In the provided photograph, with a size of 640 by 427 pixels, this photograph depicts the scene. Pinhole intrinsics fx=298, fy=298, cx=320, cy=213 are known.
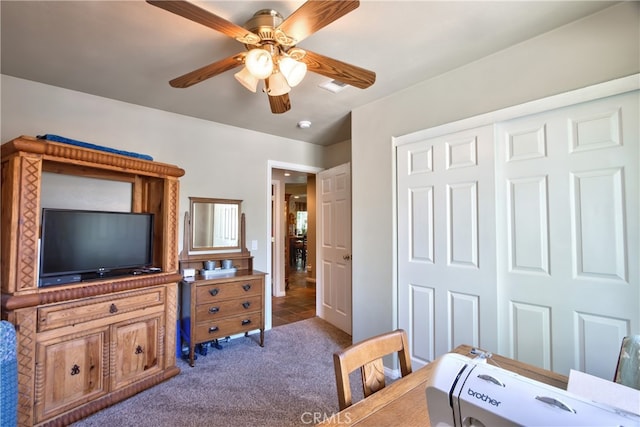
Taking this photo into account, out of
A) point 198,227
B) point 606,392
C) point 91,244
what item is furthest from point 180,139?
point 606,392

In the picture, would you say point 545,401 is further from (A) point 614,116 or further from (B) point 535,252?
(A) point 614,116

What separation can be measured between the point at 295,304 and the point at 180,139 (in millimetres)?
3076

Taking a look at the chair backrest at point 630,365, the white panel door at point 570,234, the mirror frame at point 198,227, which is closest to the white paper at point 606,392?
the chair backrest at point 630,365

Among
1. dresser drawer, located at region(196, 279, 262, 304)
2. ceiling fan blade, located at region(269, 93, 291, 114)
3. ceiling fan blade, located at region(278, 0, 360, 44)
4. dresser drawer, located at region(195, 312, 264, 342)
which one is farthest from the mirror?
ceiling fan blade, located at region(278, 0, 360, 44)

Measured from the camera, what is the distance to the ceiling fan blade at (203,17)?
43.7 inches

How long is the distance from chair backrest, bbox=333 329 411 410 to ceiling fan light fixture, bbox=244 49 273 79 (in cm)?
133

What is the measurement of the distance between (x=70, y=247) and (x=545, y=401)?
8.95 ft

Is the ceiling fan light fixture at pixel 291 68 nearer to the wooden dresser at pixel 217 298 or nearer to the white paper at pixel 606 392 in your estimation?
the white paper at pixel 606 392

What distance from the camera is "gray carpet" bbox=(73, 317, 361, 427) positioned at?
6.59ft

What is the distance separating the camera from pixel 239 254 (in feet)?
11.6

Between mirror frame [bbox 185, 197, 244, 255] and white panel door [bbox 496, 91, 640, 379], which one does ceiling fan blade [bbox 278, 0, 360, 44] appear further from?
mirror frame [bbox 185, 197, 244, 255]

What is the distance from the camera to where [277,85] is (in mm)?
1720

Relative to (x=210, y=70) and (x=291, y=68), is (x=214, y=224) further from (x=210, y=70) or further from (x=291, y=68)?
(x=291, y=68)

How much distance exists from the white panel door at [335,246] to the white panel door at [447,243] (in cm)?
119
